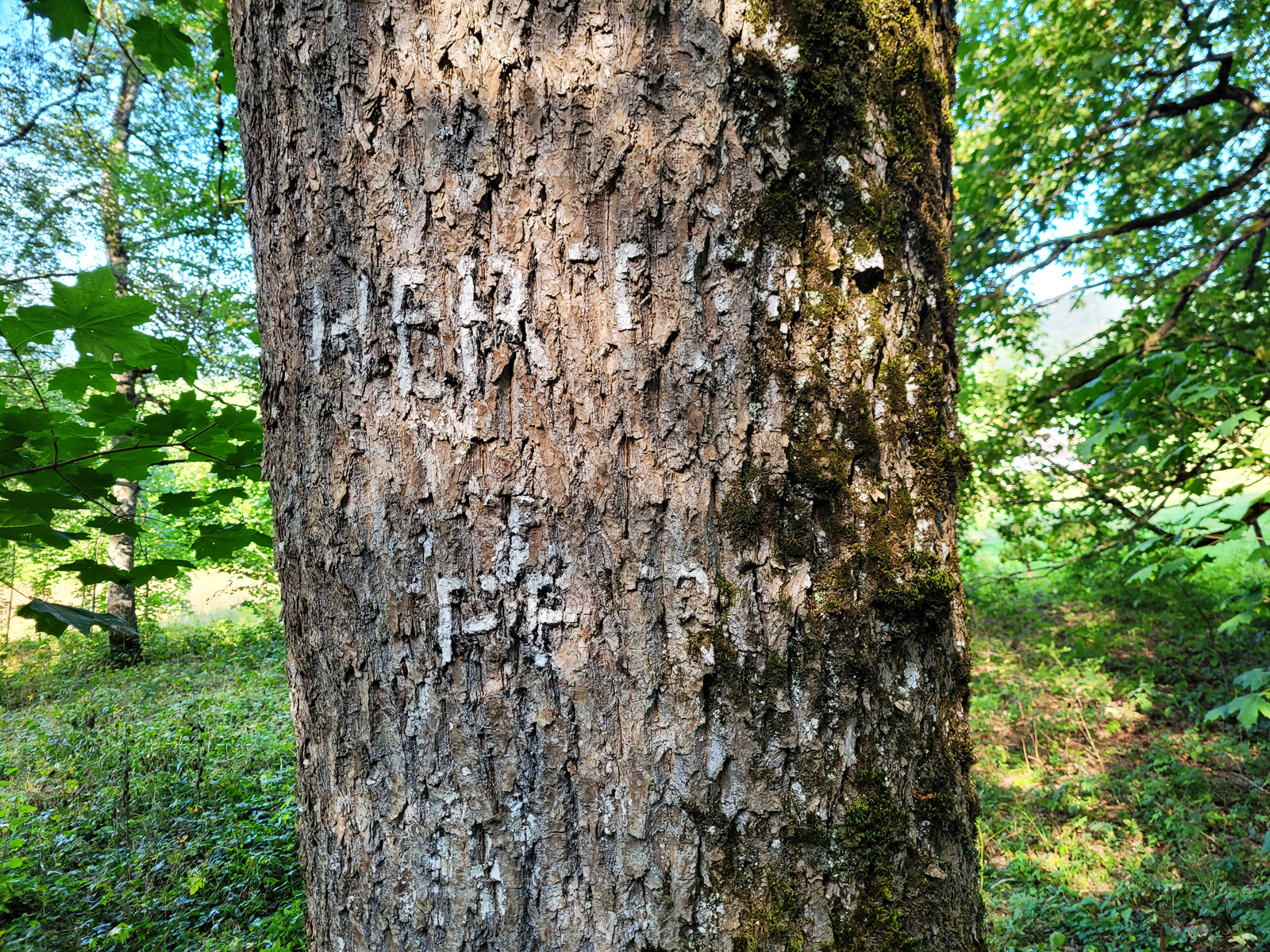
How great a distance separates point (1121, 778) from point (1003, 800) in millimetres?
988

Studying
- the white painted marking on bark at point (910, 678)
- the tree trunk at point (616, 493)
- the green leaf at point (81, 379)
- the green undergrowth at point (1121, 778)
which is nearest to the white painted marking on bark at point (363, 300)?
the tree trunk at point (616, 493)

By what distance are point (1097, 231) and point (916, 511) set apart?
5.37 m

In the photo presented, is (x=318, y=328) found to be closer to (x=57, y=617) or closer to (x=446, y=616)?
(x=446, y=616)

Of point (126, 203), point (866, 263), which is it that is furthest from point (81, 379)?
point (126, 203)

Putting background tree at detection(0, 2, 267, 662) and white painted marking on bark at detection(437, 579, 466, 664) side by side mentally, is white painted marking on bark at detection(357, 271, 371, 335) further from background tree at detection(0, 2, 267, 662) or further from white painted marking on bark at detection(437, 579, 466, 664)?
background tree at detection(0, 2, 267, 662)

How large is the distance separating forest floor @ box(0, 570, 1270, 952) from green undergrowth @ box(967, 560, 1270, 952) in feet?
0.06

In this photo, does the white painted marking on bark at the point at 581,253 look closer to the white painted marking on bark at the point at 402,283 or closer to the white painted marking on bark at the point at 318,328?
the white painted marking on bark at the point at 402,283

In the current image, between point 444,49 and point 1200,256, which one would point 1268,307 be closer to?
point 1200,256

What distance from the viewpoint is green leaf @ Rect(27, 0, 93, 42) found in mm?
2094

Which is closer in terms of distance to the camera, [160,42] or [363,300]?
[363,300]

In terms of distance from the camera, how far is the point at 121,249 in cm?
951

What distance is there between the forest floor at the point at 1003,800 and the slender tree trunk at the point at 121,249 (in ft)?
3.40

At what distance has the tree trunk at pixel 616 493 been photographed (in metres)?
0.78

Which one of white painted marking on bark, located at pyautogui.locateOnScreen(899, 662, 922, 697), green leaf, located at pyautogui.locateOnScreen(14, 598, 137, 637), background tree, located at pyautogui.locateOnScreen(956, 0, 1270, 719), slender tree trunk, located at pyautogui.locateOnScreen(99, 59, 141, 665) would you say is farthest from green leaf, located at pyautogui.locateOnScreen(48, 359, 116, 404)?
slender tree trunk, located at pyautogui.locateOnScreen(99, 59, 141, 665)
